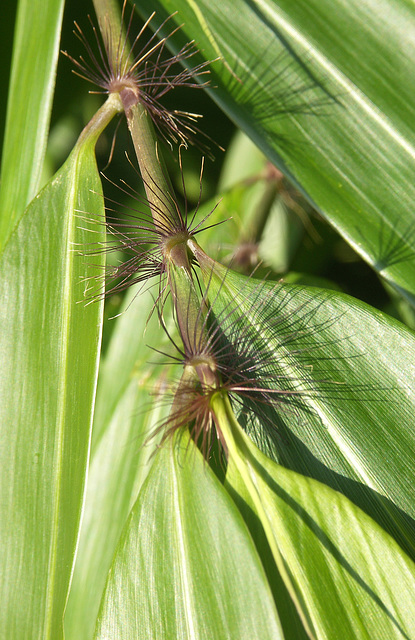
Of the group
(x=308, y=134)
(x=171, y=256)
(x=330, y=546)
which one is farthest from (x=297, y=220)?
(x=330, y=546)

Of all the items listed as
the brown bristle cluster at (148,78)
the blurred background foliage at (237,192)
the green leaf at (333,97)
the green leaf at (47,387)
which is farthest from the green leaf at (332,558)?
the blurred background foliage at (237,192)

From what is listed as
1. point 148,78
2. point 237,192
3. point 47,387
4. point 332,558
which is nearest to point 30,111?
point 148,78

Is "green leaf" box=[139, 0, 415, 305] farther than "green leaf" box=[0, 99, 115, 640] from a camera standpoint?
Yes

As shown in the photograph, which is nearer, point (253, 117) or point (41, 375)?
point (41, 375)

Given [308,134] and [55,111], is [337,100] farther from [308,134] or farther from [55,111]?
[55,111]

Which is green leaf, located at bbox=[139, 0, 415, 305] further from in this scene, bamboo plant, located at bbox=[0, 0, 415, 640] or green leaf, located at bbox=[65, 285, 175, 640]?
green leaf, located at bbox=[65, 285, 175, 640]

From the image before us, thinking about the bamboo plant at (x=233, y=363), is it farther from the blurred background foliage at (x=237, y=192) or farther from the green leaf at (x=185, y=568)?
the blurred background foliage at (x=237, y=192)

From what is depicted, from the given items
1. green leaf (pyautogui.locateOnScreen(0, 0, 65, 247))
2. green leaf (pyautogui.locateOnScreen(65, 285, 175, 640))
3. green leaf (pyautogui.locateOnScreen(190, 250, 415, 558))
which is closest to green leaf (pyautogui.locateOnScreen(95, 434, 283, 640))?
green leaf (pyautogui.locateOnScreen(190, 250, 415, 558))

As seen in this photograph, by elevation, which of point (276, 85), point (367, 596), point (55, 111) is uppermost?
point (55, 111)
